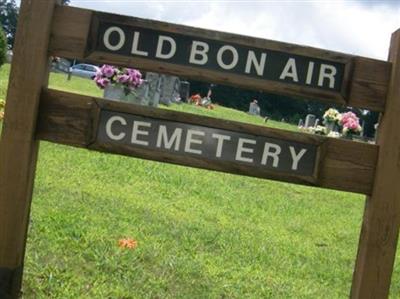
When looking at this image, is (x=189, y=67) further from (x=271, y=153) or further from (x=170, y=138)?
(x=271, y=153)

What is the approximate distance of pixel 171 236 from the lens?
5.39m

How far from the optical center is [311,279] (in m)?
5.14

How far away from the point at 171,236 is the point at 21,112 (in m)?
2.55

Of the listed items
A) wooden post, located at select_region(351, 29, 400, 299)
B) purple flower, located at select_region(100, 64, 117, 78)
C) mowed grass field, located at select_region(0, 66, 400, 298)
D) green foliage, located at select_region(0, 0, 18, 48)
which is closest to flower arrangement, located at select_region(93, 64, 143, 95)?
purple flower, located at select_region(100, 64, 117, 78)

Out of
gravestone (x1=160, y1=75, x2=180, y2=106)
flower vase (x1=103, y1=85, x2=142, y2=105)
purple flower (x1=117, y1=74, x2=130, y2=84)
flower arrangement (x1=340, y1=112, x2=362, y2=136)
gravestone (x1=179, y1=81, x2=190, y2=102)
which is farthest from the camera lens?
gravestone (x1=179, y1=81, x2=190, y2=102)

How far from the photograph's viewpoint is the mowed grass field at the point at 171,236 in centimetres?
413

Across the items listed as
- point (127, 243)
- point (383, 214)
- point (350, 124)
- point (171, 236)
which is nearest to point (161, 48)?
point (383, 214)

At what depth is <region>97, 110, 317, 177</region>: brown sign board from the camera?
314 cm

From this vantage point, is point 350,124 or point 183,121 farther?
point 350,124

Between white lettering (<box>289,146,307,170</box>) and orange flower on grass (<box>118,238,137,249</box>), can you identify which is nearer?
white lettering (<box>289,146,307,170</box>)

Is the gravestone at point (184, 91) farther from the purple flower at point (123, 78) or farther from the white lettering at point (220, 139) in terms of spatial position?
the white lettering at point (220, 139)

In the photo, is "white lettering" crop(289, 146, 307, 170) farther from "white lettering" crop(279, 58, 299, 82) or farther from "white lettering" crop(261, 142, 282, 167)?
"white lettering" crop(279, 58, 299, 82)

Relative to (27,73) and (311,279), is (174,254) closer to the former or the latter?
(311,279)

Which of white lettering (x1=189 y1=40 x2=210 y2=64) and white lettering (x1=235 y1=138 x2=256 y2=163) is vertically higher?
white lettering (x1=189 y1=40 x2=210 y2=64)
